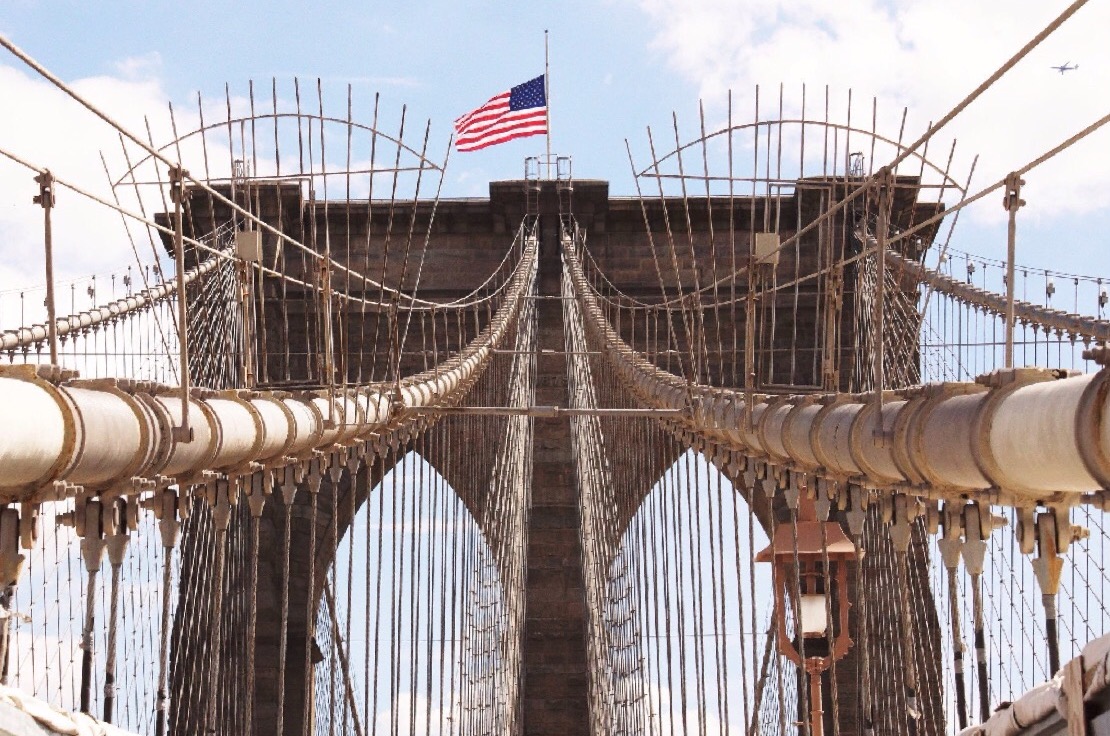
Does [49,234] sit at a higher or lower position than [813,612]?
higher

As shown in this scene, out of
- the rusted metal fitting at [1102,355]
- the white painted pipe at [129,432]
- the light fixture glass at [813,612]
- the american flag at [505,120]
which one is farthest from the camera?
the american flag at [505,120]

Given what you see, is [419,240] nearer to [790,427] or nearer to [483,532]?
[483,532]

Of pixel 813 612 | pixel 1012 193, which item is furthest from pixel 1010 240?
pixel 813 612

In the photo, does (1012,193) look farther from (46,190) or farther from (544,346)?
(544,346)

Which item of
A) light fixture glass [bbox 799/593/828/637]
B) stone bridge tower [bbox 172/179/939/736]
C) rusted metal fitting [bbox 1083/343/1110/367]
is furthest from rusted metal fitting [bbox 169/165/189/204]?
stone bridge tower [bbox 172/179/939/736]

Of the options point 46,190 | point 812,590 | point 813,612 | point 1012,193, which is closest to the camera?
point 1012,193

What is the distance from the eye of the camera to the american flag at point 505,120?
19.0m

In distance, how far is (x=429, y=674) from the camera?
921cm

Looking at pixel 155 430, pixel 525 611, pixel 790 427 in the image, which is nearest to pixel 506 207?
pixel 525 611

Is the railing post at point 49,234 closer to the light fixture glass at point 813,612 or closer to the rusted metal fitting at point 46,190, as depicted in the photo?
the rusted metal fitting at point 46,190

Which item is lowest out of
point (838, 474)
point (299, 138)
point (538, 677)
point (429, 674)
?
point (538, 677)

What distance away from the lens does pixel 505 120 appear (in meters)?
19.4

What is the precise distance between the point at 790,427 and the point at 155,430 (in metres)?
2.09

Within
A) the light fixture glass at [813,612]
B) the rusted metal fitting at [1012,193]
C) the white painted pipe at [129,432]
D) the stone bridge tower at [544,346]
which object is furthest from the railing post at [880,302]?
the stone bridge tower at [544,346]
